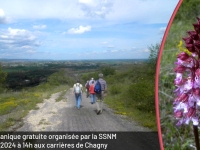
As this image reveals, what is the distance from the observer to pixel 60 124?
2100 mm

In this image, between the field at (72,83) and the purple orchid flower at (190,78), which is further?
the field at (72,83)

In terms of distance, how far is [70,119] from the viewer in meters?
2.11

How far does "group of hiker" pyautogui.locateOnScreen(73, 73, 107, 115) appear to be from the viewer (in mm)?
2139

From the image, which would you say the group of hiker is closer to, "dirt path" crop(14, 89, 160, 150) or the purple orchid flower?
"dirt path" crop(14, 89, 160, 150)

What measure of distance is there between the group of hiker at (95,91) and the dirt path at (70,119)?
4 centimetres

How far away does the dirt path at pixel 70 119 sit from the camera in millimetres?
2080

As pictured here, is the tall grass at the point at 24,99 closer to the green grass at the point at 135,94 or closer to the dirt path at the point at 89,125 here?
the dirt path at the point at 89,125

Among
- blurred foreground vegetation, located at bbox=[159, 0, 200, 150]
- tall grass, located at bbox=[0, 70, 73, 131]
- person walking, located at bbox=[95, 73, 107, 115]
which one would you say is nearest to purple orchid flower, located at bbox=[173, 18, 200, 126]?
blurred foreground vegetation, located at bbox=[159, 0, 200, 150]

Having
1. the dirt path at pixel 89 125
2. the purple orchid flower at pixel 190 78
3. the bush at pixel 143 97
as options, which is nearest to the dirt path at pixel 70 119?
the dirt path at pixel 89 125

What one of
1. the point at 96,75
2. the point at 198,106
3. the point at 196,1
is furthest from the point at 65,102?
the point at 196,1

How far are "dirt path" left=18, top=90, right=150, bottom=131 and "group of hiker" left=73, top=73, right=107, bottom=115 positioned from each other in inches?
1.5

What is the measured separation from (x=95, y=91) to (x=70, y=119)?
0.28 metres

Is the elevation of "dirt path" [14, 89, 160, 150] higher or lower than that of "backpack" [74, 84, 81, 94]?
lower

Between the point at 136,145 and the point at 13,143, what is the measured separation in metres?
0.86
